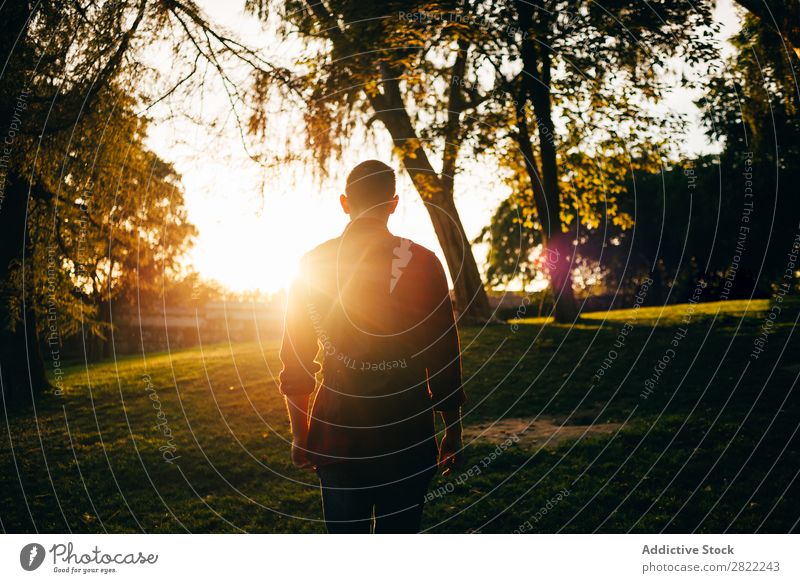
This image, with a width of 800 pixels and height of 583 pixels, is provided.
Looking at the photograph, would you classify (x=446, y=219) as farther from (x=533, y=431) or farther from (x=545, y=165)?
(x=533, y=431)

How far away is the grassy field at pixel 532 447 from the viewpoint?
7.05 m

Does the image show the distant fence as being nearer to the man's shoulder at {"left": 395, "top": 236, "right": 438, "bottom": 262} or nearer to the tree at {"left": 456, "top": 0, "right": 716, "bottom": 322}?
the tree at {"left": 456, "top": 0, "right": 716, "bottom": 322}

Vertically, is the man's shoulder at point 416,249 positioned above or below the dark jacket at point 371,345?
above

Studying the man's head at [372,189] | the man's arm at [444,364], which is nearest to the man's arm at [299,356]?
the man's head at [372,189]

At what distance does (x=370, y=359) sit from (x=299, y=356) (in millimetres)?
520

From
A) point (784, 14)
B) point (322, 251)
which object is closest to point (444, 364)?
point (322, 251)

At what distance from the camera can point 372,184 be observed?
11.4ft

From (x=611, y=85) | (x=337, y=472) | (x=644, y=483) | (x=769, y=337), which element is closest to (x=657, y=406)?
(x=644, y=483)

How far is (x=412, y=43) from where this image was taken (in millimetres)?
9383

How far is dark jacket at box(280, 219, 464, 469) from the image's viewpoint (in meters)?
3.42

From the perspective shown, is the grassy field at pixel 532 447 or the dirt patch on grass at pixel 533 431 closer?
the grassy field at pixel 532 447

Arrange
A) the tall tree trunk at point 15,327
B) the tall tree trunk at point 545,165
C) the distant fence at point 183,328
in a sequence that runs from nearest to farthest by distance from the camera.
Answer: the tall tree trunk at point 545,165 < the tall tree trunk at point 15,327 < the distant fence at point 183,328

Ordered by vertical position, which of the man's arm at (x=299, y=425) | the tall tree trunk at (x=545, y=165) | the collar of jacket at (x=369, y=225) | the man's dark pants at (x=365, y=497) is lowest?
the man's dark pants at (x=365, y=497)

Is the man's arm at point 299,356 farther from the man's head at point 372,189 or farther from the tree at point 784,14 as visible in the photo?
the tree at point 784,14
